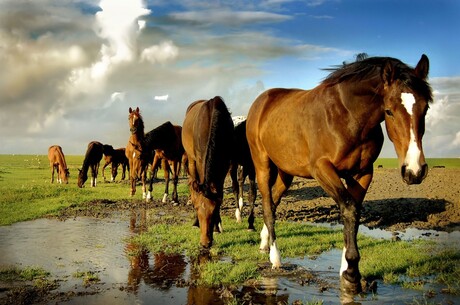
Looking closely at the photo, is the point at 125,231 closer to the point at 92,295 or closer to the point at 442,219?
the point at 92,295

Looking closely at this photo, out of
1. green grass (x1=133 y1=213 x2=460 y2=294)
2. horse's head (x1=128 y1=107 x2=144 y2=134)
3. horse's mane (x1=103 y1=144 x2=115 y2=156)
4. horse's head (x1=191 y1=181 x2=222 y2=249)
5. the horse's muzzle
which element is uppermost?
horse's head (x1=128 y1=107 x2=144 y2=134)

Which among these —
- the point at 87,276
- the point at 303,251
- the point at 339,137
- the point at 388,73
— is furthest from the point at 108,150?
the point at 388,73

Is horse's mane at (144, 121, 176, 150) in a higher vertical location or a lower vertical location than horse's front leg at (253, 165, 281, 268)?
higher

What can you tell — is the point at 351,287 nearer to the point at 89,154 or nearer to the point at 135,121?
the point at 135,121

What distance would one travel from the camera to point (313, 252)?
Answer: 836 cm

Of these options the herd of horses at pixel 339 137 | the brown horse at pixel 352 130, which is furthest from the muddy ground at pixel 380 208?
the brown horse at pixel 352 130

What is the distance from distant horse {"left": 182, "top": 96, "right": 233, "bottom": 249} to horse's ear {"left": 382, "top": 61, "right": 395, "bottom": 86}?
4021 mm

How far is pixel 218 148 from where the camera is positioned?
8.95m

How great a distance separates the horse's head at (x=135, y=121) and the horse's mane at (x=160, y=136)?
2.81 ft

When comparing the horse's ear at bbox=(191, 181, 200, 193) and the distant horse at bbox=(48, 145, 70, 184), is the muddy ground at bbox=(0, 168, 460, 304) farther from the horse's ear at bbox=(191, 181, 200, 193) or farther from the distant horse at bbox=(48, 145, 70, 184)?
the distant horse at bbox=(48, 145, 70, 184)

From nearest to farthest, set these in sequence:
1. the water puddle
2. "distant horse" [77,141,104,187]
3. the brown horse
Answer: the brown horse, the water puddle, "distant horse" [77,141,104,187]

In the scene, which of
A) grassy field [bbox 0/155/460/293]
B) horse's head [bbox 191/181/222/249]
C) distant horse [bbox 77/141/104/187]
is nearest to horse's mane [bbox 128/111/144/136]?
grassy field [bbox 0/155/460/293]

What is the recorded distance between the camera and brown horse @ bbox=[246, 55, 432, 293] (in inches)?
201

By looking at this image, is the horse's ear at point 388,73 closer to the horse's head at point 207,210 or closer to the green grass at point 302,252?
the green grass at point 302,252
